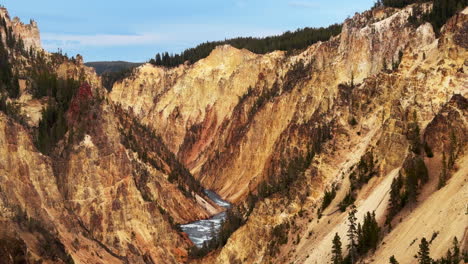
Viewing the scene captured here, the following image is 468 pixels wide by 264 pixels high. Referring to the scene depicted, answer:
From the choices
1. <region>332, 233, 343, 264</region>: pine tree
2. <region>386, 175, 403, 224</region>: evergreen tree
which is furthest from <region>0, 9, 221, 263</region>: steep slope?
<region>386, 175, 403, 224</region>: evergreen tree

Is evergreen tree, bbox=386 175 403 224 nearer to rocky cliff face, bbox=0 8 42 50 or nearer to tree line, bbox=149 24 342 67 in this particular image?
rocky cliff face, bbox=0 8 42 50

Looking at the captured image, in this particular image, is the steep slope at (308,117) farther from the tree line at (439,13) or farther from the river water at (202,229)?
the river water at (202,229)

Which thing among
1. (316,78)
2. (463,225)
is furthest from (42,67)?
(463,225)

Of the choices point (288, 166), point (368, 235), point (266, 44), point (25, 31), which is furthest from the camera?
point (266, 44)

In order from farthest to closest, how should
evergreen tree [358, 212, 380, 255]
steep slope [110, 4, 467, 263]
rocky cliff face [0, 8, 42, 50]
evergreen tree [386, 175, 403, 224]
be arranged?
rocky cliff face [0, 8, 42, 50] < steep slope [110, 4, 467, 263] < evergreen tree [386, 175, 403, 224] < evergreen tree [358, 212, 380, 255]

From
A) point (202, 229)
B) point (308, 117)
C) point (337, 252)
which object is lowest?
point (202, 229)

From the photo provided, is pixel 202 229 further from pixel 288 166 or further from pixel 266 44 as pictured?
pixel 266 44

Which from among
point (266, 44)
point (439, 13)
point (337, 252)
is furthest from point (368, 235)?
point (266, 44)

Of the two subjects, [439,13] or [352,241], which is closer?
[352,241]
